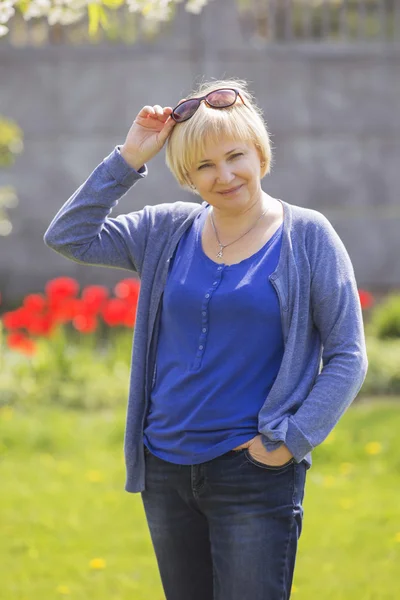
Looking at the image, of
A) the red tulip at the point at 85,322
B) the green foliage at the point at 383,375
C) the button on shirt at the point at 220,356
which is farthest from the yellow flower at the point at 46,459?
the button on shirt at the point at 220,356

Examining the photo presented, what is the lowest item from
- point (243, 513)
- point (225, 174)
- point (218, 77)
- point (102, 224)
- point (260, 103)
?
point (243, 513)

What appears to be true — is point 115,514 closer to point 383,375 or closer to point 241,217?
point 241,217

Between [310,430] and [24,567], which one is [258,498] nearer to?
[310,430]

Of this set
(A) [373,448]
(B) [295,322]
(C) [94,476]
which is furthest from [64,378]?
(B) [295,322]

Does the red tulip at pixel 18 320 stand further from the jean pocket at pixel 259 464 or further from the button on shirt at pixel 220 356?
the jean pocket at pixel 259 464

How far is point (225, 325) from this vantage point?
2461 millimetres

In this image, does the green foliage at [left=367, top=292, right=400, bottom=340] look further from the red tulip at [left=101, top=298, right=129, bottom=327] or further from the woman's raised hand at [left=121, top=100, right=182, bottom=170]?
the woman's raised hand at [left=121, top=100, right=182, bottom=170]

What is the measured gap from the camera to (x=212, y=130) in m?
2.45

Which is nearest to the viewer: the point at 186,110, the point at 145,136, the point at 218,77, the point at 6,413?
the point at 186,110

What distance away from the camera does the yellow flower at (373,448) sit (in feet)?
18.7

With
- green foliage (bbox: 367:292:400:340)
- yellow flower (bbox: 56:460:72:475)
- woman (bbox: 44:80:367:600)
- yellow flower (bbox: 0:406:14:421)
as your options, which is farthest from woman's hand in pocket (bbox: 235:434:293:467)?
green foliage (bbox: 367:292:400:340)

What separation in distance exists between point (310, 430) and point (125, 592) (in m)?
1.87

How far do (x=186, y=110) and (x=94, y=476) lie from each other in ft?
10.7

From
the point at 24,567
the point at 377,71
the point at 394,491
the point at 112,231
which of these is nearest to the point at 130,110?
the point at 377,71
